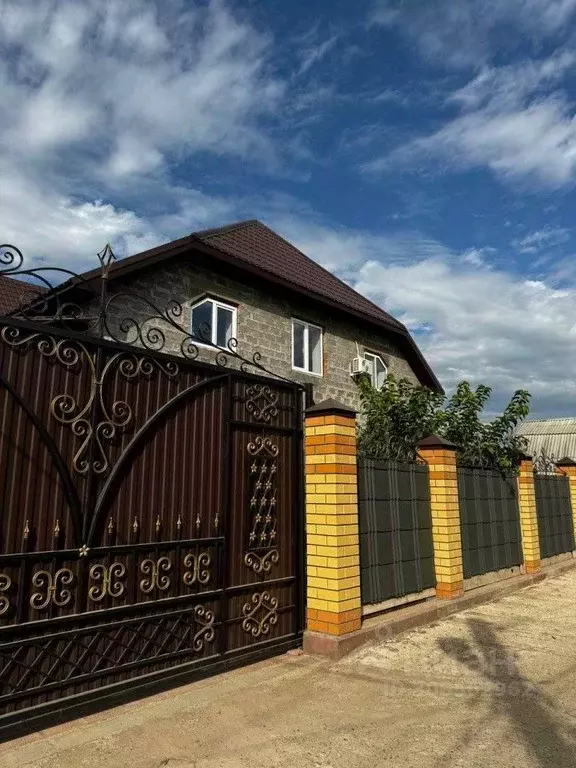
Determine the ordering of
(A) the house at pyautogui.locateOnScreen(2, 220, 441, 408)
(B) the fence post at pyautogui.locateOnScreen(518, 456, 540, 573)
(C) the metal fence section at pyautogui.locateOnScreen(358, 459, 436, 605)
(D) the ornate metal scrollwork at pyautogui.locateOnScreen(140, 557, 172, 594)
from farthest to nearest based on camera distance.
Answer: (B) the fence post at pyautogui.locateOnScreen(518, 456, 540, 573) → (A) the house at pyautogui.locateOnScreen(2, 220, 441, 408) → (C) the metal fence section at pyautogui.locateOnScreen(358, 459, 436, 605) → (D) the ornate metal scrollwork at pyautogui.locateOnScreen(140, 557, 172, 594)

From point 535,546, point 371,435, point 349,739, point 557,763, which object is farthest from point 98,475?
point 535,546

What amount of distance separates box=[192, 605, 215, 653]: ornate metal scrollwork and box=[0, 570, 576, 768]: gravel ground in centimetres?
24

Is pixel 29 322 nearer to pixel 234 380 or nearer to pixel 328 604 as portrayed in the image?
pixel 234 380

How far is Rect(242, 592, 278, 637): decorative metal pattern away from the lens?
418 centimetres

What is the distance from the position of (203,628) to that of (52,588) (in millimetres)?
1189

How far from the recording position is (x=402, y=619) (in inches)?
205

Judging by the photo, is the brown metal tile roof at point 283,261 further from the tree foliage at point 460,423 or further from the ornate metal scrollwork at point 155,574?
the ornate metal scrollwork at point 155,574

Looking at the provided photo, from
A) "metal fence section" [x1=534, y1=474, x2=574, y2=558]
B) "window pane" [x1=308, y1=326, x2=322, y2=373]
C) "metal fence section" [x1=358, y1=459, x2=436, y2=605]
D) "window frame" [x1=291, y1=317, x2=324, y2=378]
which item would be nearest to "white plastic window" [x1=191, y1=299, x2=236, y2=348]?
"window frame" [x1=291, y1=317, x2=324, y2=378]

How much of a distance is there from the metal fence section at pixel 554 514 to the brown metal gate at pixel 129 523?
6190mm

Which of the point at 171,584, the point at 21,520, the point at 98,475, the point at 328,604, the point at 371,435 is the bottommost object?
the point at 328,604

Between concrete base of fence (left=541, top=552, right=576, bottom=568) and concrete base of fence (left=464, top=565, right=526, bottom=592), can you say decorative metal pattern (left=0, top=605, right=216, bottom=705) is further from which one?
concrete base of fence (left=541, top=552, right=576, bottom=568)

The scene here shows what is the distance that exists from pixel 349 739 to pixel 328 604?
1.52m

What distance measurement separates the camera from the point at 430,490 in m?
6.38

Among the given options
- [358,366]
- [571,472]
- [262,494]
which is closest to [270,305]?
[358,366]
